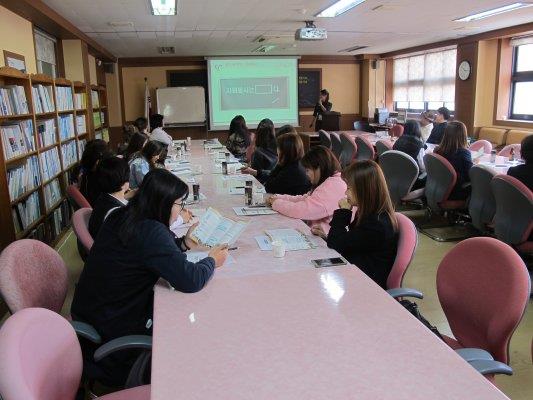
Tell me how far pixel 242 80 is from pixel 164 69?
1876 millimetres

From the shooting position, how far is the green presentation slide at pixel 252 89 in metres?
11.0

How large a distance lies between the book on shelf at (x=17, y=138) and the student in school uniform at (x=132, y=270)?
2.28 m

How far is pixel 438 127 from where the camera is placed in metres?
7.28

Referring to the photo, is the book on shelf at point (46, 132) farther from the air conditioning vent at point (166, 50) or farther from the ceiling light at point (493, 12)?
the ceiling light at point (493, 12)

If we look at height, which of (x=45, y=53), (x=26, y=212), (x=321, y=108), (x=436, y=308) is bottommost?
(x=436, y=308)

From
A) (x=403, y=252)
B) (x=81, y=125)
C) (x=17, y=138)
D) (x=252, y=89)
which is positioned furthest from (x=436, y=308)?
(x=252, y=89)

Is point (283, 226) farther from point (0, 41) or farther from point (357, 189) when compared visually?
point (0, 41)

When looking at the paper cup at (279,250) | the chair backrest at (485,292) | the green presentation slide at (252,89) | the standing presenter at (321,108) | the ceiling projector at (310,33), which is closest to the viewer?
the chair backrest at (485,292)

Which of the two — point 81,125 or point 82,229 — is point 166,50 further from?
point 82,229

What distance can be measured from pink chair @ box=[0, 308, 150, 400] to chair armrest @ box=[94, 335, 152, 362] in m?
0.14

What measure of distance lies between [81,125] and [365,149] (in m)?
4.17

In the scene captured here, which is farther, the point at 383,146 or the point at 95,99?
the point at 95,99

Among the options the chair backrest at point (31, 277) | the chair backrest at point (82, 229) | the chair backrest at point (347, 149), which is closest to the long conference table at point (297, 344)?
the chair backrest at point (31, 277)

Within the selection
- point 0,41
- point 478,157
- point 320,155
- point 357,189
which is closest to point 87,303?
point 357,189
